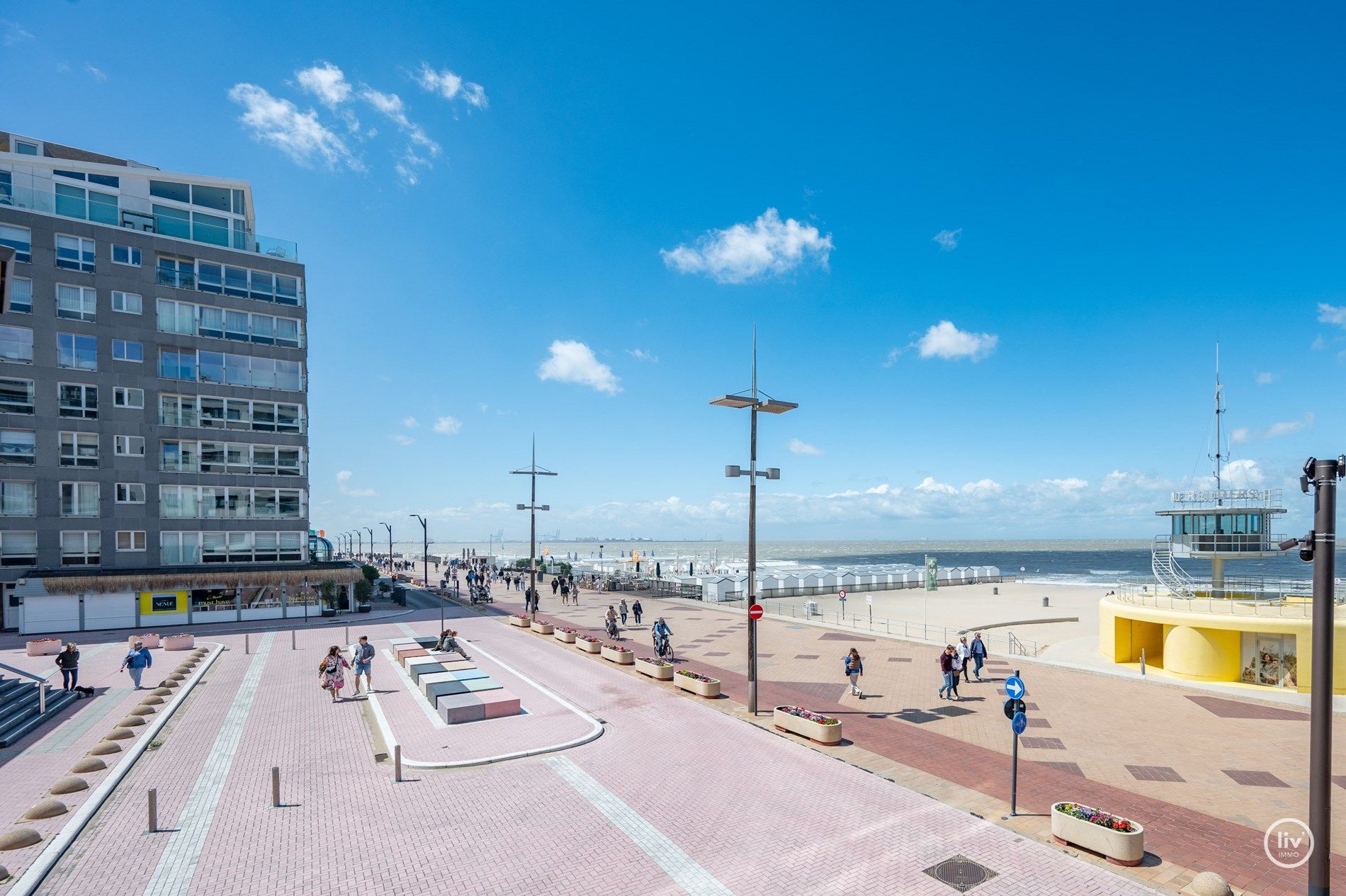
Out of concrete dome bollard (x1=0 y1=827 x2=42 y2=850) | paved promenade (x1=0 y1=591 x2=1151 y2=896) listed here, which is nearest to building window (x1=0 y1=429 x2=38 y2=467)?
paved promenade (x1=0 y1=591 x2=1151 y2=896)

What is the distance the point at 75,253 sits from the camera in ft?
120

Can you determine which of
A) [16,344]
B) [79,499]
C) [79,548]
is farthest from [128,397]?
[79,548]

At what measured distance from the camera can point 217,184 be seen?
1695 inches

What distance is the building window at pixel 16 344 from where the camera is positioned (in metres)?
34.6

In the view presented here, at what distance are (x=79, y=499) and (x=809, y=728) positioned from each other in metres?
40.2

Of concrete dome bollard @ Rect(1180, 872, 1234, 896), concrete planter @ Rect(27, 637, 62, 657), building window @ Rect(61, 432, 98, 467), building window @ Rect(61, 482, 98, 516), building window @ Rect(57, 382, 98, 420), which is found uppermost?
building window @ Rect(57, 382, 98, 420)

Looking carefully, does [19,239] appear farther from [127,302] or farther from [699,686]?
[699,686]

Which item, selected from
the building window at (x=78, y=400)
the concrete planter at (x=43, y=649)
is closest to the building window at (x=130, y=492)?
the building window at (x=78, y=400)

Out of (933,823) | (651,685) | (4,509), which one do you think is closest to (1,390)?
(4,509)

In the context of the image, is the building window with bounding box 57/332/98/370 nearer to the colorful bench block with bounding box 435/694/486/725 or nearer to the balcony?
the balcony

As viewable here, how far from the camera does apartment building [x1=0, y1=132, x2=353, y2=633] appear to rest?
35.2 m

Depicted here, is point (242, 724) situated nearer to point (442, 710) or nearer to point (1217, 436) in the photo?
point (442, 710)

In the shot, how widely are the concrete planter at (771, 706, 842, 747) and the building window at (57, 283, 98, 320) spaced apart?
4132 centimetres

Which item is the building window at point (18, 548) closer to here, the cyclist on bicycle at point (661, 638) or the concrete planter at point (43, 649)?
the concrete planter at point (43, 649)
